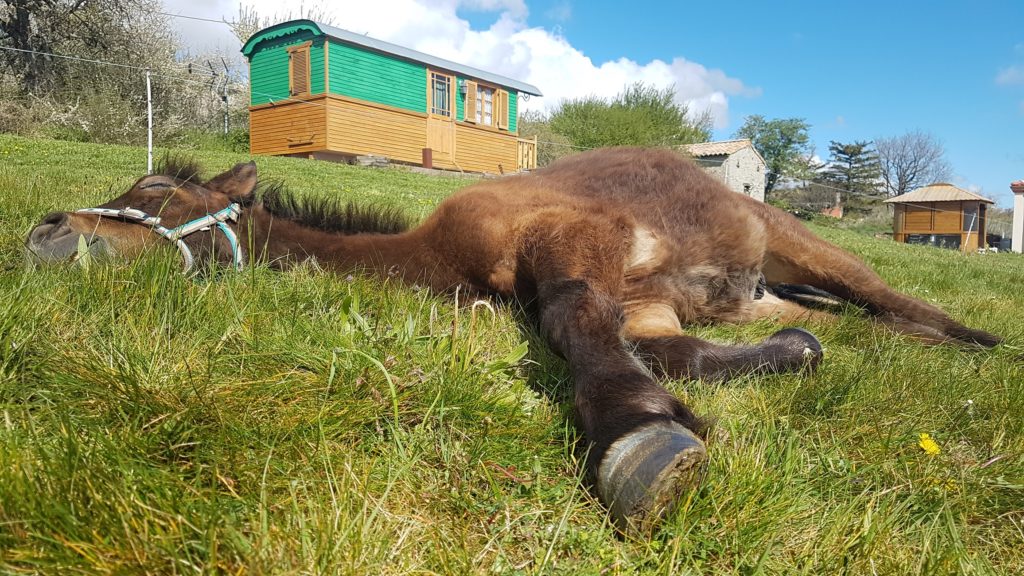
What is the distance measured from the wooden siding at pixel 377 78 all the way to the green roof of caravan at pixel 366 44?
31cm

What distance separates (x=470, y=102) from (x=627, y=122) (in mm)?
15497

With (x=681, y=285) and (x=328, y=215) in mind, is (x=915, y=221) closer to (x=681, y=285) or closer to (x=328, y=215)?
(x=681, y=285)

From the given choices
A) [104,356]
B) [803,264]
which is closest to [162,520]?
[104,356]

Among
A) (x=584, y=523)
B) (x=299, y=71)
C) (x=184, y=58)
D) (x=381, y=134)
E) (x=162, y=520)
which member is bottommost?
(x=584, y=523)

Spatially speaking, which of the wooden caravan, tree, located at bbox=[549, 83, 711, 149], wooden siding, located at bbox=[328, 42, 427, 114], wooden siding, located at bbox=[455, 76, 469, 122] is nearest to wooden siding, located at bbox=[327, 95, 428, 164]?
the wooden caravan

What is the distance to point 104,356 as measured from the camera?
1591mm

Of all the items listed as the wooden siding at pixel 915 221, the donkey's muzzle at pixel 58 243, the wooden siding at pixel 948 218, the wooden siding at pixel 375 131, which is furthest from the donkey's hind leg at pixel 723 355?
the wooden siding at pixel 915 221

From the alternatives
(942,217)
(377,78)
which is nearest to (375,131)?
(377,78)

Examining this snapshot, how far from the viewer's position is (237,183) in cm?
341

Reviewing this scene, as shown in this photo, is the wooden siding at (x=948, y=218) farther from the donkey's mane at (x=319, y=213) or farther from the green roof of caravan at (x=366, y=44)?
the donkey's mane at (x=319, y=213)

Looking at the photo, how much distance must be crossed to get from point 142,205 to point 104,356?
1691 millimetres

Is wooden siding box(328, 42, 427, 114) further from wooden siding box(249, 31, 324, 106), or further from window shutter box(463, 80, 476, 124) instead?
window shutter box(463, 80, 476, 124)

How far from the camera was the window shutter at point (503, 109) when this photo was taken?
27.1 meters

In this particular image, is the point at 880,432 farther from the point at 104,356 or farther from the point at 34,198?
the point at 34,198
